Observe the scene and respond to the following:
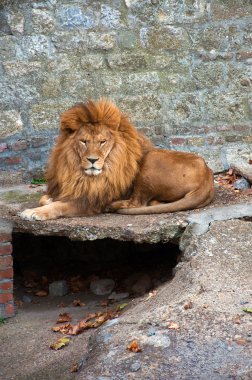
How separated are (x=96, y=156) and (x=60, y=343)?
1.67 metres

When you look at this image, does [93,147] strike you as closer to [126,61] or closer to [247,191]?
[247,191]

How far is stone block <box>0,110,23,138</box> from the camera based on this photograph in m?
8.27

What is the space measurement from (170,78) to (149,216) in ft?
7.87

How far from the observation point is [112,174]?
681cm

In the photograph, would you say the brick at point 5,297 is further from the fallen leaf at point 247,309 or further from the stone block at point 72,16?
the stone block at point 72,16

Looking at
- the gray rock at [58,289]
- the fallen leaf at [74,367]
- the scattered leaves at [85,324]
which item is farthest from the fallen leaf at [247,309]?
the gray rock at [58,289]

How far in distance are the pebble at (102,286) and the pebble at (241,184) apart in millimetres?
1654

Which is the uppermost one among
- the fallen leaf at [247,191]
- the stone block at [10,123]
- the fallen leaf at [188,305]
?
the stone block at [10,123]

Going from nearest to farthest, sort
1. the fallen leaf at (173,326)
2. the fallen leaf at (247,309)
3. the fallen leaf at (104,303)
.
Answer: the fallen leaf at (173,326), the fallen leaf at (247,309), the fallen leaf at (104,303)

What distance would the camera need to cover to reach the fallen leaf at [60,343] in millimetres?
6176

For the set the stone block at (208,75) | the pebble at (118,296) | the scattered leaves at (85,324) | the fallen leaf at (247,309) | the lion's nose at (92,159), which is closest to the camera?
the fallen leaf at (247,309)

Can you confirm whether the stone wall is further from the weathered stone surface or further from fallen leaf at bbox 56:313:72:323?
the weathered stone surface

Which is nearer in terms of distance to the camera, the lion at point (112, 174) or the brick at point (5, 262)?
the lion at point (112, 174)

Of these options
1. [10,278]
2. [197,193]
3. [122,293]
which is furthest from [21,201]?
[197,193]
